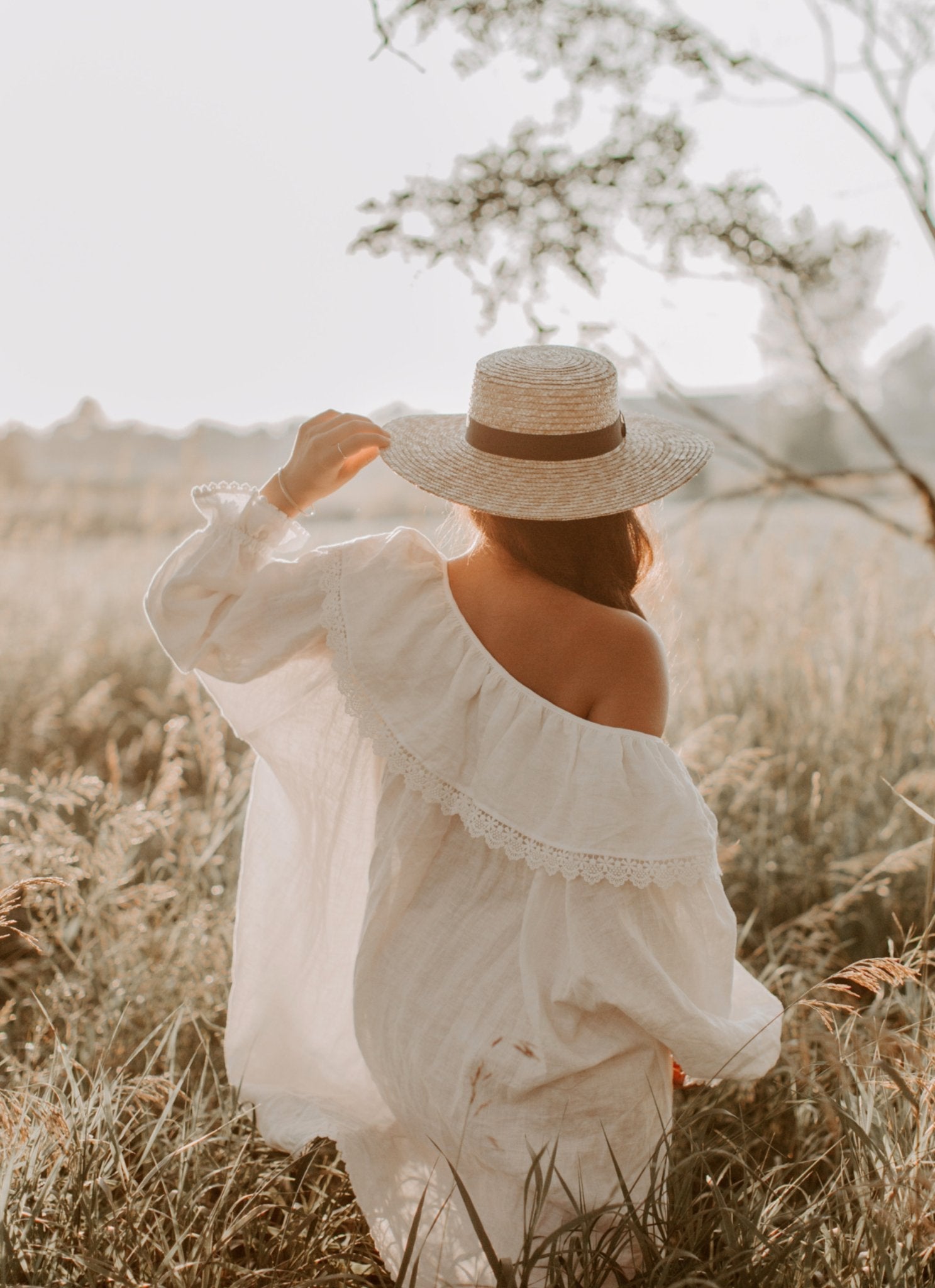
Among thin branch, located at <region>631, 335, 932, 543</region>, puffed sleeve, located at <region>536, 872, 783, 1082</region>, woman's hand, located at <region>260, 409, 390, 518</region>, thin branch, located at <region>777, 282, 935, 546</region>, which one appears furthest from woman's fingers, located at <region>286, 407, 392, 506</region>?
thin branch, located at <region>777, 282, 935, 546</region>

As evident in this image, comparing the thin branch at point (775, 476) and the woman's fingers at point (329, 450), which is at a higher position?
the woman's fingers at point (329, 450)

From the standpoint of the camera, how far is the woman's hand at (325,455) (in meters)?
1.60

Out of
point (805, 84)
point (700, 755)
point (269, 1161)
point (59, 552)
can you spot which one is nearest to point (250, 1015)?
point (269, 1161)

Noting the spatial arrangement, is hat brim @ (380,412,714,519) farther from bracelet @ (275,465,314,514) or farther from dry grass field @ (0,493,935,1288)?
dry grass field @ (0,493,935,1288)

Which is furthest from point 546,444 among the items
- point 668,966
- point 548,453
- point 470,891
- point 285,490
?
point 668,966

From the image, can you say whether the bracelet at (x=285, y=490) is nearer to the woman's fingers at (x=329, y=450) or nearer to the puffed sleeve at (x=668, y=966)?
the woman's fingers at (x=329, y=450)

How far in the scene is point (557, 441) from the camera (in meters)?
1.56

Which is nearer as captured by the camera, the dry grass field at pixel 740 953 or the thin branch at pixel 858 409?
the dry grass field at pixel 740 953

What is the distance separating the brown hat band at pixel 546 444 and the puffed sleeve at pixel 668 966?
0.69 m

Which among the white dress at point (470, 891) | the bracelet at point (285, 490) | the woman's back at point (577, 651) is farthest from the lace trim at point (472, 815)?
the woman's back at point (577, 651)

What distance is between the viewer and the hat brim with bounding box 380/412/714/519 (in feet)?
4.96

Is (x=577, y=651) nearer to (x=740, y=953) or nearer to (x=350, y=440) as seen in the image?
(x=350, y=440)

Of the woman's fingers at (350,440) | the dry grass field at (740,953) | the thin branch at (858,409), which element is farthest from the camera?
the thin branch at (858,409)

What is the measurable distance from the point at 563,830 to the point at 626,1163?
22.7 inches
